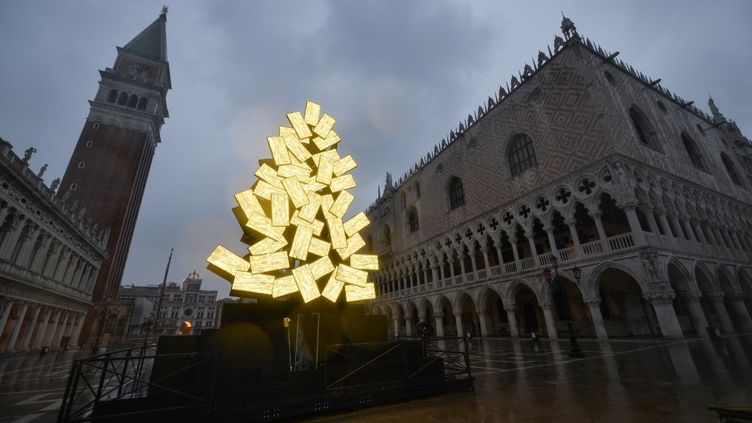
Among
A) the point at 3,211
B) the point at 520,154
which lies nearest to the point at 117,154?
the point at 3,211

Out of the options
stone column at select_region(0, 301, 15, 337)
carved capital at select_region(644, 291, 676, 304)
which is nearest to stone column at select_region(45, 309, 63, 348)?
stone column at select_region(0, 301, 15, 337)

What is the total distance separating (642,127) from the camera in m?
20.4

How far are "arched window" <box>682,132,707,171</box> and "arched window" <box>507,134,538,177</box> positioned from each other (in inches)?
488

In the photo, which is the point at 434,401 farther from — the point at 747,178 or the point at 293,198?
the point at 747,178

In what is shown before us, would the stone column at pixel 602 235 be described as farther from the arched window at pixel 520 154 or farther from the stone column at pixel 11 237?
the stone column at pixel 11 237

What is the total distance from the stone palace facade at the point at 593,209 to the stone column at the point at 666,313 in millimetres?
49

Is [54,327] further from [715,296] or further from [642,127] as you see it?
[642,127]

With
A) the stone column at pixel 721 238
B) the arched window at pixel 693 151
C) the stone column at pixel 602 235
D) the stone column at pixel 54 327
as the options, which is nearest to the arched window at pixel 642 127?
the arched window at pixel 693 151

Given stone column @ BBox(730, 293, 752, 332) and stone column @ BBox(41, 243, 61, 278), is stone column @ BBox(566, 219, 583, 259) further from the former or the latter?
stone column @ BBox(41, 243, 61, 278)

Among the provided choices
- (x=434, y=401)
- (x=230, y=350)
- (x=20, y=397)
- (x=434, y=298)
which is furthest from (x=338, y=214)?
(x=434, y=298)

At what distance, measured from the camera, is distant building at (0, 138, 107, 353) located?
701 inches

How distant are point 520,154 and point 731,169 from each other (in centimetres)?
2184

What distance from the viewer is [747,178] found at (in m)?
26.5

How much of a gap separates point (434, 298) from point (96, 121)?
49.3m
